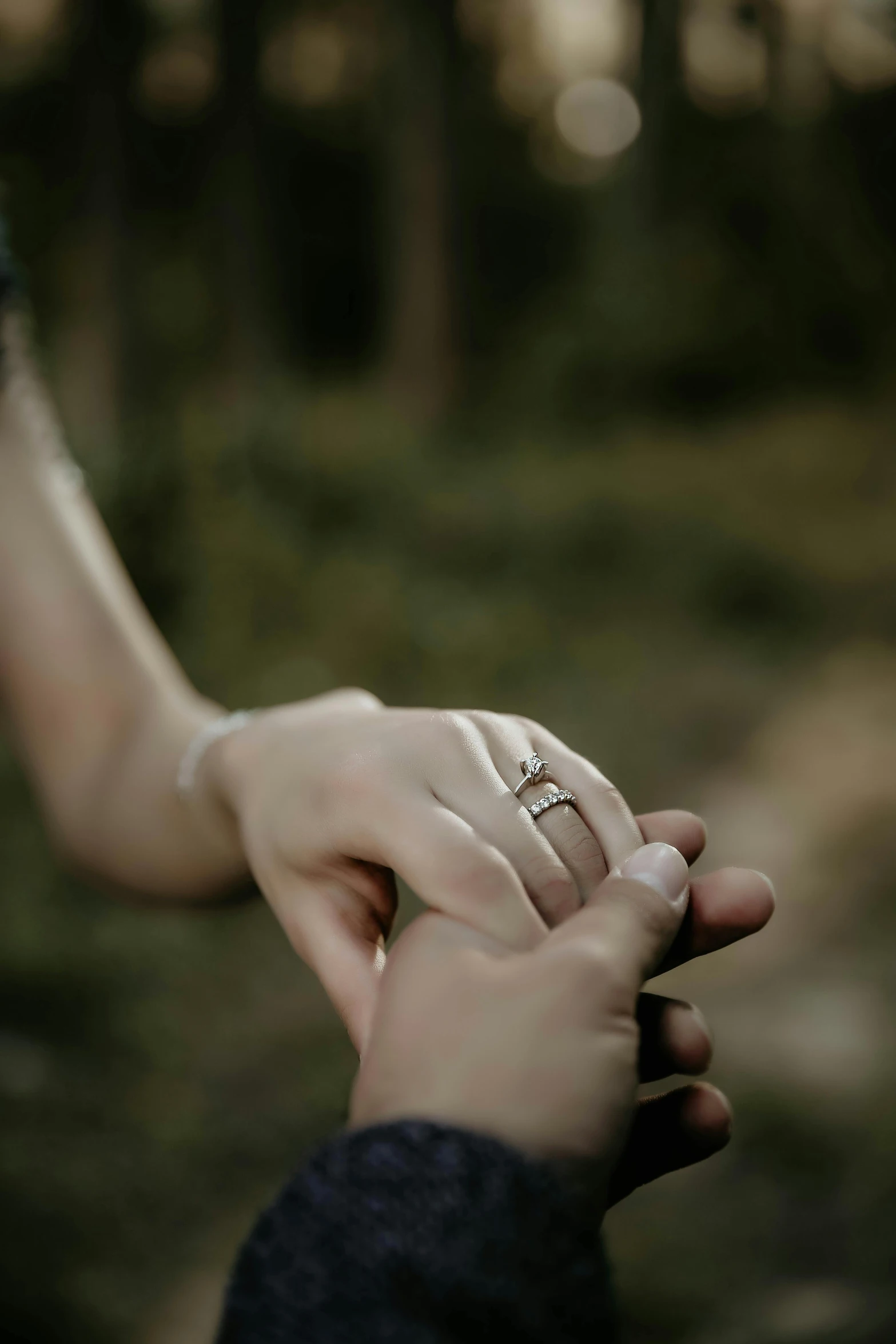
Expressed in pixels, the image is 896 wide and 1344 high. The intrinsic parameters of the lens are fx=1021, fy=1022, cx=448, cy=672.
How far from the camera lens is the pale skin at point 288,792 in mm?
1090

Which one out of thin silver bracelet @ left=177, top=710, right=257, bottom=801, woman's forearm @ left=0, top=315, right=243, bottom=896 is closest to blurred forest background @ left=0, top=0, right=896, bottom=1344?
woman's forearm @ left=0, top=315, right=243, bottom=896

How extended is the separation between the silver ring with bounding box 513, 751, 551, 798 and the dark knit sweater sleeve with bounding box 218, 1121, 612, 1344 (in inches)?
16.2

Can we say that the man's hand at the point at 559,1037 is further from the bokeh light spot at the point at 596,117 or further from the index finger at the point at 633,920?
the bokeh light spot at the point at 596,117

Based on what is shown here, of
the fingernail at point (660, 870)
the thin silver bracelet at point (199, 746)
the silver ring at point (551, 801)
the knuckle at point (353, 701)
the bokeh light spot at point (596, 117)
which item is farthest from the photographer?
the bokeh light spot at point (596, 117)

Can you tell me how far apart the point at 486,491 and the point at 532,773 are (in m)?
6.49

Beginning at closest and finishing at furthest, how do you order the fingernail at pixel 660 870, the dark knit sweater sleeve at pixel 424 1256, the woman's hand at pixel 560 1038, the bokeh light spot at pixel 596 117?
the dark knit sweater sleeve at pixel 424 1256
the woman's hand at pixel 560 1038
the fingernail at pixel 660 870
the bokeh light spot at pixel 596 117

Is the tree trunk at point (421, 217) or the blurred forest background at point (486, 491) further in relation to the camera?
the tree trunk at point (421, 217)

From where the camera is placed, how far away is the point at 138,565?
5090 mm

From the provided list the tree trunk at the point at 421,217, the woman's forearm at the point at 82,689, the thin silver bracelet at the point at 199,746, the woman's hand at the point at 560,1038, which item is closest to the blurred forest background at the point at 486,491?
the tree trunk at the point at 421,217

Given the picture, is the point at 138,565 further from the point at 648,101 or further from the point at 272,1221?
the point at 648,101

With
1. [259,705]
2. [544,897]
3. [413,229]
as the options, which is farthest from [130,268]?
[544,897]

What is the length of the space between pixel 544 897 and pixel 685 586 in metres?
5.92

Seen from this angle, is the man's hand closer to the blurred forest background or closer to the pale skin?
the pale skin

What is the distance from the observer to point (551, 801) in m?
1.15
